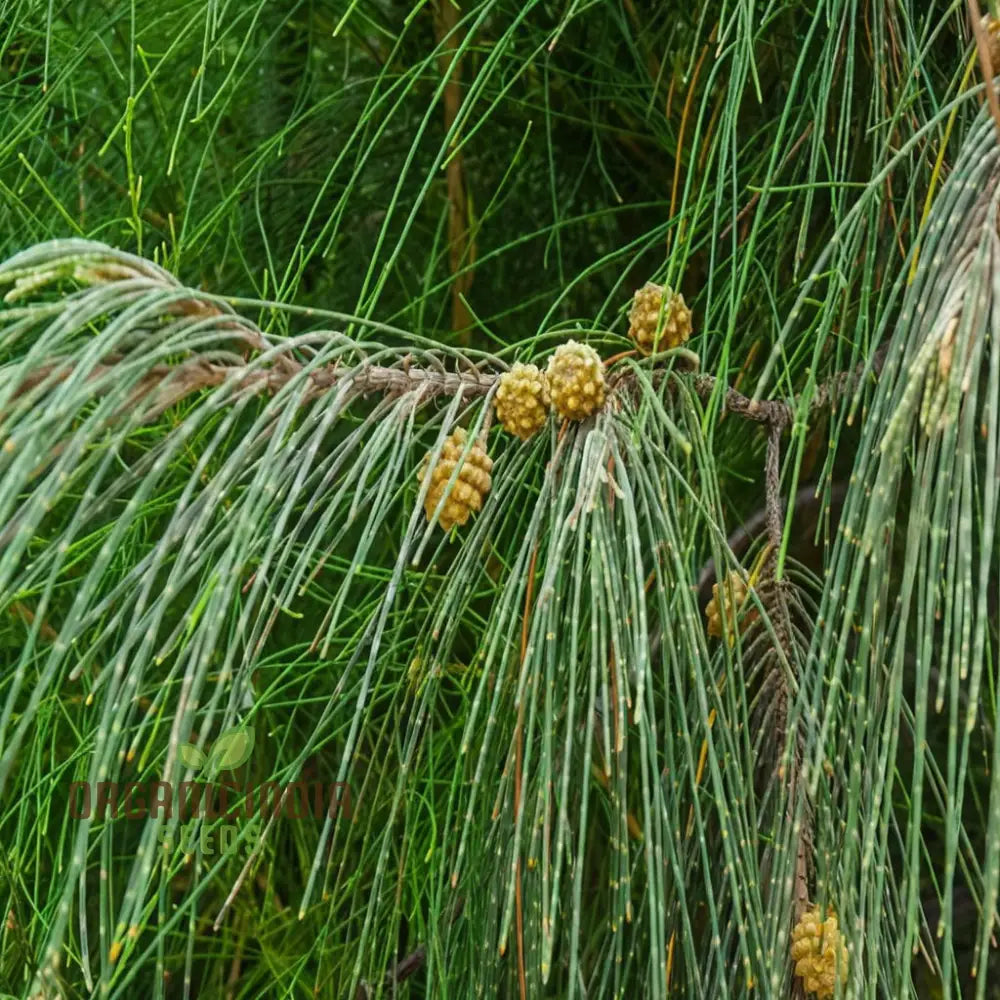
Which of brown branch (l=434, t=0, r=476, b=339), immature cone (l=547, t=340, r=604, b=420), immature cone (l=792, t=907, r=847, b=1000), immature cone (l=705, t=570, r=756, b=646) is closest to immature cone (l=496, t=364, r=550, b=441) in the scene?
immature cone (l=547, t=340, r=604, b=420)

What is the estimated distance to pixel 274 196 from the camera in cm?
114

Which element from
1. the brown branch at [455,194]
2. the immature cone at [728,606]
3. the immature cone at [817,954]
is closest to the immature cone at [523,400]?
the immature cone at [728,606]

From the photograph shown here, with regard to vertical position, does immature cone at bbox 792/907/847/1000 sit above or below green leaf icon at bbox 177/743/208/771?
below

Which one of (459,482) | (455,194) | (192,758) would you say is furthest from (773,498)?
(455,194)

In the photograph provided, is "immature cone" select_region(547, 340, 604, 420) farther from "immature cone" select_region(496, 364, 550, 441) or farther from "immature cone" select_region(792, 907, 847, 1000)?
"immature cone" select_region(792, 907, 847, 1000)

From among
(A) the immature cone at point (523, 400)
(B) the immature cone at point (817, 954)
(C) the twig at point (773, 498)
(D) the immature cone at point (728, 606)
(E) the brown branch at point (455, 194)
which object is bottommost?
(B) the immature cone at point (817, 954)

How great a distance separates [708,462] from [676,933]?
9.5 inches

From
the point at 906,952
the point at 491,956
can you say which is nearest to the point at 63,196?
the point at 491,956

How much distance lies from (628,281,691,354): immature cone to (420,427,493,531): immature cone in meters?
0.14

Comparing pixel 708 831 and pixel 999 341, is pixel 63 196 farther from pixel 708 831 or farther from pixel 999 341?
pixel 999 341

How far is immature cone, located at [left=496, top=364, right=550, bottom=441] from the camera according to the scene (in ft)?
1.76

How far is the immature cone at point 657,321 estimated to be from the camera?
0.64 meters

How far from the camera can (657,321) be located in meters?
0.64

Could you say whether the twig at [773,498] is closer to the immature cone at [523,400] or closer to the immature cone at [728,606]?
the immature cone at [728,606]
